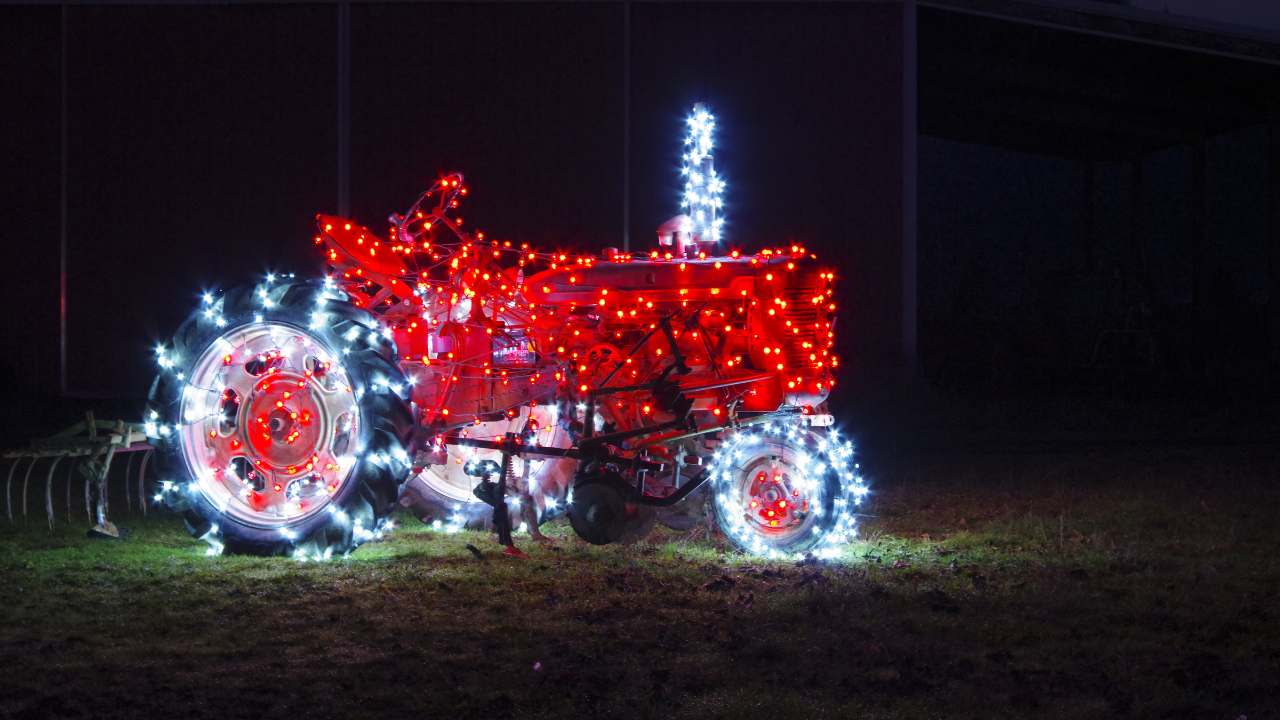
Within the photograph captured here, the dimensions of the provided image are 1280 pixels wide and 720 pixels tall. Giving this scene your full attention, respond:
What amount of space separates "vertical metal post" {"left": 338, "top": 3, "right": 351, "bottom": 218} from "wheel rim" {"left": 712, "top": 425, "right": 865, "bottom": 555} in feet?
33.0

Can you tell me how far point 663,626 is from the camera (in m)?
4.84

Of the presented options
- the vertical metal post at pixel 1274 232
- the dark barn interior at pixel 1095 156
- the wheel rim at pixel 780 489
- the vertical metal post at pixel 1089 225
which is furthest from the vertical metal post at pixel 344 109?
the vertical metal post at pixel 1274 232

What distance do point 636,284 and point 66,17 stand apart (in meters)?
12.2

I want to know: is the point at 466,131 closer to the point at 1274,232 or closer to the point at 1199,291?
the point at 1199,291

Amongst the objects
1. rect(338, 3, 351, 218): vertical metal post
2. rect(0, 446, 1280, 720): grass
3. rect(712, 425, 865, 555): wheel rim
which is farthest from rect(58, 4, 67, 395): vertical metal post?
rect(712, 425, 865, 555): wheel rim

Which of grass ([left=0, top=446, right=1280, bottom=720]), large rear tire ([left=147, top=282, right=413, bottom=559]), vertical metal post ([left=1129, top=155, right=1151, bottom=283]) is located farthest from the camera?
vertical metal post ([left=1129, top=155, right=1151, bottom=283])

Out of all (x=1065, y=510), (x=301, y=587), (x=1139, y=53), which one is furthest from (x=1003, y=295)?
(x=301, y=587)

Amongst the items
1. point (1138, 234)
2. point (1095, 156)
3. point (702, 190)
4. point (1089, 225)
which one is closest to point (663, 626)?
point (702, 190)

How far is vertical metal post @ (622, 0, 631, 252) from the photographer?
1483 centimetres

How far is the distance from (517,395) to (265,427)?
1.43 meters

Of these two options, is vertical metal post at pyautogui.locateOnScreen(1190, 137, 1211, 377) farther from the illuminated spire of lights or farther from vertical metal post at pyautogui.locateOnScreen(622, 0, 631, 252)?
the illuminated spire of lights

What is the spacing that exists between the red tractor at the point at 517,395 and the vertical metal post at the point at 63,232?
9.93 m

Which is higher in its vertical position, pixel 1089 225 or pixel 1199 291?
pixel 1089 225

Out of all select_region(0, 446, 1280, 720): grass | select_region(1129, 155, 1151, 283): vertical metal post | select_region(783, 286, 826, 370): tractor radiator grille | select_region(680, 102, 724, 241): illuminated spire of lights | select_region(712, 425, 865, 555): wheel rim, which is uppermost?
select_region(1129, 155, 1151, 283): vertical metal post
